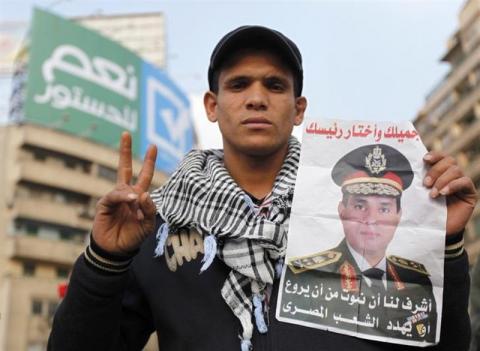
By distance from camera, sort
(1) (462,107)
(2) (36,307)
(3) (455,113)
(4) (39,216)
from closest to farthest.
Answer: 1. (2) (36,307)
2. (4) (39,216)
3. (1) (462,107)
4. (3) (455,113)

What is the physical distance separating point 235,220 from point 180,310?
1.07 feet


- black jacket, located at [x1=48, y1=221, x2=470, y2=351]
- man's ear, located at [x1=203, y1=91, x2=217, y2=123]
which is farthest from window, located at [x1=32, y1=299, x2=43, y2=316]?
black jacket, located at [x1=48, y1=221, x2=470, y2=351]

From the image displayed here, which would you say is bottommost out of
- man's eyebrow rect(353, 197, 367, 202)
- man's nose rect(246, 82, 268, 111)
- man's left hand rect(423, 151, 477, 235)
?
man's eyebrow rect(353, 197, 367, 202)

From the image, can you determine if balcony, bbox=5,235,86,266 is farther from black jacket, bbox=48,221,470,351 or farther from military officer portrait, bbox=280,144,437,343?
military officer portrait, bbox=280,144,437,343

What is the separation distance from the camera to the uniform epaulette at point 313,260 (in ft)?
5.79

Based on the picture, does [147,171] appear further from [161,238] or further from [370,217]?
[370,217]

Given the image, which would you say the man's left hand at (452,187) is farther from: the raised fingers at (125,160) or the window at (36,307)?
the window at (36,307)

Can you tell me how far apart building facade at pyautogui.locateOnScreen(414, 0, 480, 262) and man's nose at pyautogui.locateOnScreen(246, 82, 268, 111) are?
36.5 m

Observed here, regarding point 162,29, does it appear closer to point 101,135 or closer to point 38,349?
point 101,135

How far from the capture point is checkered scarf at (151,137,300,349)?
71.2 inches

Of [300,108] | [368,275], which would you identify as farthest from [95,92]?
[368,275]

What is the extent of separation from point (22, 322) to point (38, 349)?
172 centimetres

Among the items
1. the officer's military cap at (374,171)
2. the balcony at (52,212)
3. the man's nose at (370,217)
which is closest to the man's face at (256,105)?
the officer's military cap at (374,171)

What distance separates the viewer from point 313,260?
177cm
